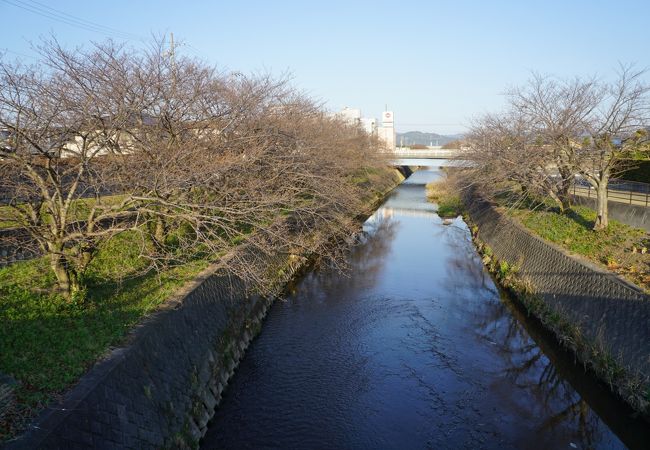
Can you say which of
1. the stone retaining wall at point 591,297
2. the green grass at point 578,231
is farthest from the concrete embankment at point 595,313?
the green grass at point 578,231

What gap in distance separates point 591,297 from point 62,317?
1140 centimetres

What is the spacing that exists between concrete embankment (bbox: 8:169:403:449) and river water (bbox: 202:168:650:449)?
57cm

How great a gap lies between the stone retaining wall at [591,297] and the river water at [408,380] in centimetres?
94

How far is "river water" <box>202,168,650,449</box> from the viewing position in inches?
342

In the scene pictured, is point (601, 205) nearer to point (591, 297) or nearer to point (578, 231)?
point (578, 231)

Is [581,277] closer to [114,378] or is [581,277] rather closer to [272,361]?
[272,361]

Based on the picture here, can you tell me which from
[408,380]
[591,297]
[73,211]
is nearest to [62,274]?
[73,211]

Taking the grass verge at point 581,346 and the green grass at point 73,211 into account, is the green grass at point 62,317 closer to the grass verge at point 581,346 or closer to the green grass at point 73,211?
the green grass at point 73,211

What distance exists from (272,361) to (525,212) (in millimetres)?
15058

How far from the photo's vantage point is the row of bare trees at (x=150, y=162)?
30.5 ft

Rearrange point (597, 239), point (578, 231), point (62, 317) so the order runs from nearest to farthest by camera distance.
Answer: point (62, 317) → point (597, 239) → point (578, 231)

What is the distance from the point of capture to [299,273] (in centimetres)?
1878

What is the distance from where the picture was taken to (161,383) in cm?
790

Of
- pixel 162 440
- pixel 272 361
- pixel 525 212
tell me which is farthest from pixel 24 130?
pixel 525 212
